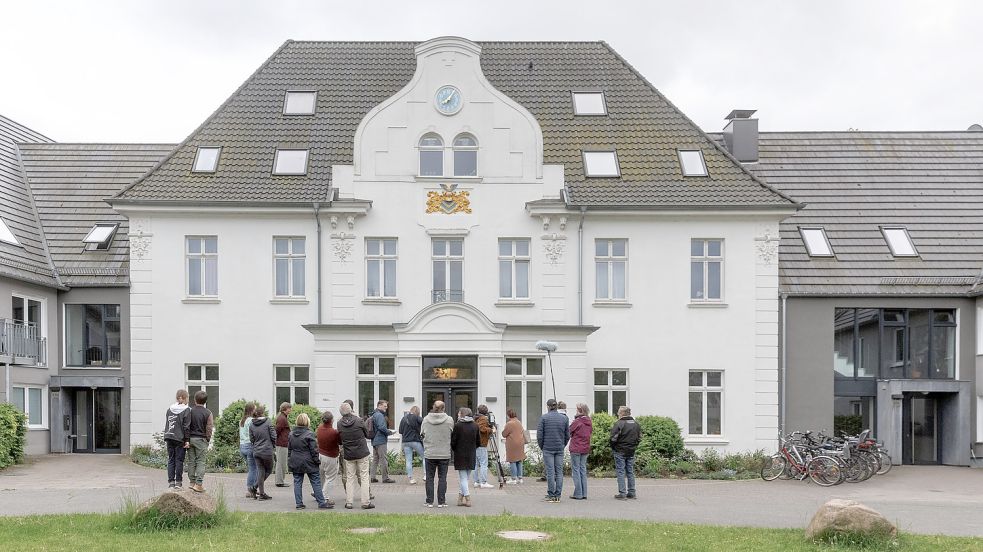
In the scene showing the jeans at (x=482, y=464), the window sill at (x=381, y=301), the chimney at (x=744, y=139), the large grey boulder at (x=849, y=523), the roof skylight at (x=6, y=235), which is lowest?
the jeans at (x=482, y=464)

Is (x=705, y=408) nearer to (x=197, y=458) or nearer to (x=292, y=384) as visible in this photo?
(x=292, y=384)

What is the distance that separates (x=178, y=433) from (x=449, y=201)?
1132 centimetres

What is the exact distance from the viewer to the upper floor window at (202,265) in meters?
26.8

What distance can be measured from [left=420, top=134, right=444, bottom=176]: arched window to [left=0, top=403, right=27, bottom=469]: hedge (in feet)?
35.4

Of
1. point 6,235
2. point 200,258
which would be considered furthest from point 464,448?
point 6,235

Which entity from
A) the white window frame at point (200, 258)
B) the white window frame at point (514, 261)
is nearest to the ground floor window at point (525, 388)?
the white window frame at point (514, 261)

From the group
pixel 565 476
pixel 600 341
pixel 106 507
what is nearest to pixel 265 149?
pixel 600 341

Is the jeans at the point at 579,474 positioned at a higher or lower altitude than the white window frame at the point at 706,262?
lower

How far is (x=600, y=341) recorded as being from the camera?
26.8 m

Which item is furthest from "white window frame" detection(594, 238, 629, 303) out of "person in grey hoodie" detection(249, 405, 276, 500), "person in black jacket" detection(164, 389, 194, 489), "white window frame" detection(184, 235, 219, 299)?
"person in black jacket" detection(164, 389, 194, 489)

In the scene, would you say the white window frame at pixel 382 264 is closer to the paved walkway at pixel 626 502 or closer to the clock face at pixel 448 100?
the clock face at pixel 448 100

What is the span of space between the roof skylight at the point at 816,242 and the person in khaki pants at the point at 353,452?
52.8 ft

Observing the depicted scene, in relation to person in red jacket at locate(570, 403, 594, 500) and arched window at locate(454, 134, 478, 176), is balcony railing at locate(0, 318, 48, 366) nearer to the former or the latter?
arched window at locate(454, 134, 478, 176)

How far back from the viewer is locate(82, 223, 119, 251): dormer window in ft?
95.1
